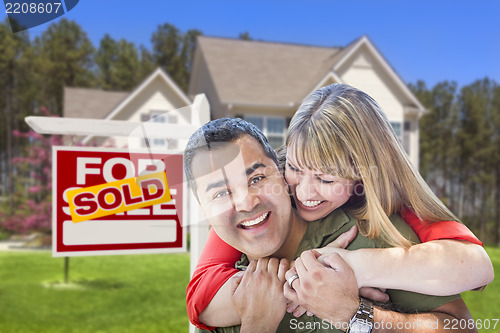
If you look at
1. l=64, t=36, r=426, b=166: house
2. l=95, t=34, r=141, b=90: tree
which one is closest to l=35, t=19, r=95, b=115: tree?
l=95, t=34, r=141, b=90: tree

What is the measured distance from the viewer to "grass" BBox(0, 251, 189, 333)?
16.7 feet

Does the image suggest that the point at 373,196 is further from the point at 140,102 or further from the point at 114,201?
the point at 140,102

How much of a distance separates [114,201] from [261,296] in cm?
99

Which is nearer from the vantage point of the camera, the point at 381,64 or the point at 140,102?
the point at 381,64

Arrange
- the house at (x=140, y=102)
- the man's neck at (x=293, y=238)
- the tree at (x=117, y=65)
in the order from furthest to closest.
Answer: the tree at (x=117, y=65) → the house at (x=140, y=102) → the man's neck at (x=293, y=238)

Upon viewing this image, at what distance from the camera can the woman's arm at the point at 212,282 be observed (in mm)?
1663

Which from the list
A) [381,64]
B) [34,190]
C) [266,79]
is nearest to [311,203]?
[266,79]

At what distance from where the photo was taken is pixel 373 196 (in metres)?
1.49

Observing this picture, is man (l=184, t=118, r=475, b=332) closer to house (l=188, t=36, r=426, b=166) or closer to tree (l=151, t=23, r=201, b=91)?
house (l=188, t=36, r=426, b=166)

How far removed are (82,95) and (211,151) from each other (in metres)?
11.6

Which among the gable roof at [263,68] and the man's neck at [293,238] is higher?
the gable roof at [263,68]

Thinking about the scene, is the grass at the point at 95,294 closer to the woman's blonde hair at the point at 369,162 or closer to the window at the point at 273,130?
the window at the point at 273,130

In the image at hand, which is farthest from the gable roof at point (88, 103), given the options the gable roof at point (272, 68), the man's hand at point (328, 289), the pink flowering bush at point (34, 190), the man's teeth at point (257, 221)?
the man's hand at point (328, 289)

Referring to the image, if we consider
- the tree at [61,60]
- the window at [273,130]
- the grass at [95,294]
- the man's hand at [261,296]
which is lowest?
the grass at [95,294]
